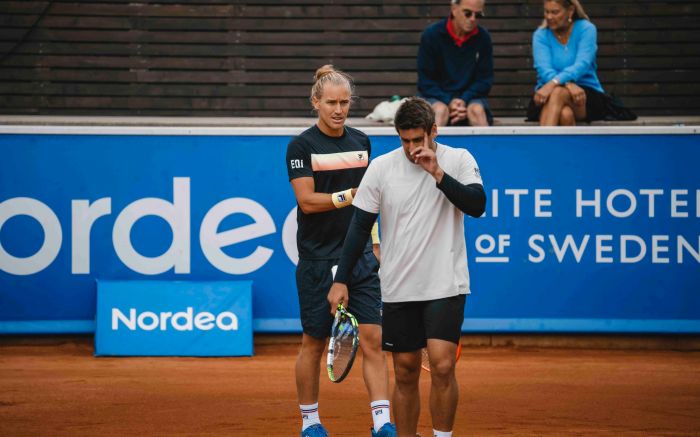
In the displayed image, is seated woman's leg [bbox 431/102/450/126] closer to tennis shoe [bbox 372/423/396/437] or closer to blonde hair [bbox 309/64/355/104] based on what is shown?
blonde hair [bbox 309/64/355/104]

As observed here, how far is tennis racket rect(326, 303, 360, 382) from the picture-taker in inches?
229

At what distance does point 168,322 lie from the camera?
31.3ft

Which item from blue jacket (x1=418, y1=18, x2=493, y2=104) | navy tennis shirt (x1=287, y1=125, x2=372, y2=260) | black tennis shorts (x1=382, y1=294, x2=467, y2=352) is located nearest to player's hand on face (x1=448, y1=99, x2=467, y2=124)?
blue jacket (x1=418, y1=18, x2=493, y2=104)

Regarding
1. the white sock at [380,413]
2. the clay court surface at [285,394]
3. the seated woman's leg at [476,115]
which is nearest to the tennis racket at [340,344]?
the white sock at [380,413]

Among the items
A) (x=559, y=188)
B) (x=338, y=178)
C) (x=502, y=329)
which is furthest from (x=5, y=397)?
(x=559, y=188)

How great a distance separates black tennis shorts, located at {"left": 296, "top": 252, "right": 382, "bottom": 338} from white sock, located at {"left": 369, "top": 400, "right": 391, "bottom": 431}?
1.60 ft

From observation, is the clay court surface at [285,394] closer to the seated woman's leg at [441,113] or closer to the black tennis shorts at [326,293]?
the black tennis shorts at [326,293]

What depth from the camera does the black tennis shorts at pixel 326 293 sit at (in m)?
6.50

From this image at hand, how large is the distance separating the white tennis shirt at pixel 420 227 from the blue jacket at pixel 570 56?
17.0ft

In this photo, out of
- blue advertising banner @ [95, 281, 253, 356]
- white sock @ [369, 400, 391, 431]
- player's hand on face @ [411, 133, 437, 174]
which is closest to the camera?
player's hand on face @ [411, 133, 437, 174]

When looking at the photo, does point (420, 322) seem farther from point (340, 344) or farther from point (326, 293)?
point (326, 293)

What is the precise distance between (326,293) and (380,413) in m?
0.78

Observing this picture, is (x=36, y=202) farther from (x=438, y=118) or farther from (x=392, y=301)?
(x=392, y=301)

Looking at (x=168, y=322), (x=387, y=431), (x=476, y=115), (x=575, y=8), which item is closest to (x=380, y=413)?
(x=387, y=431)
